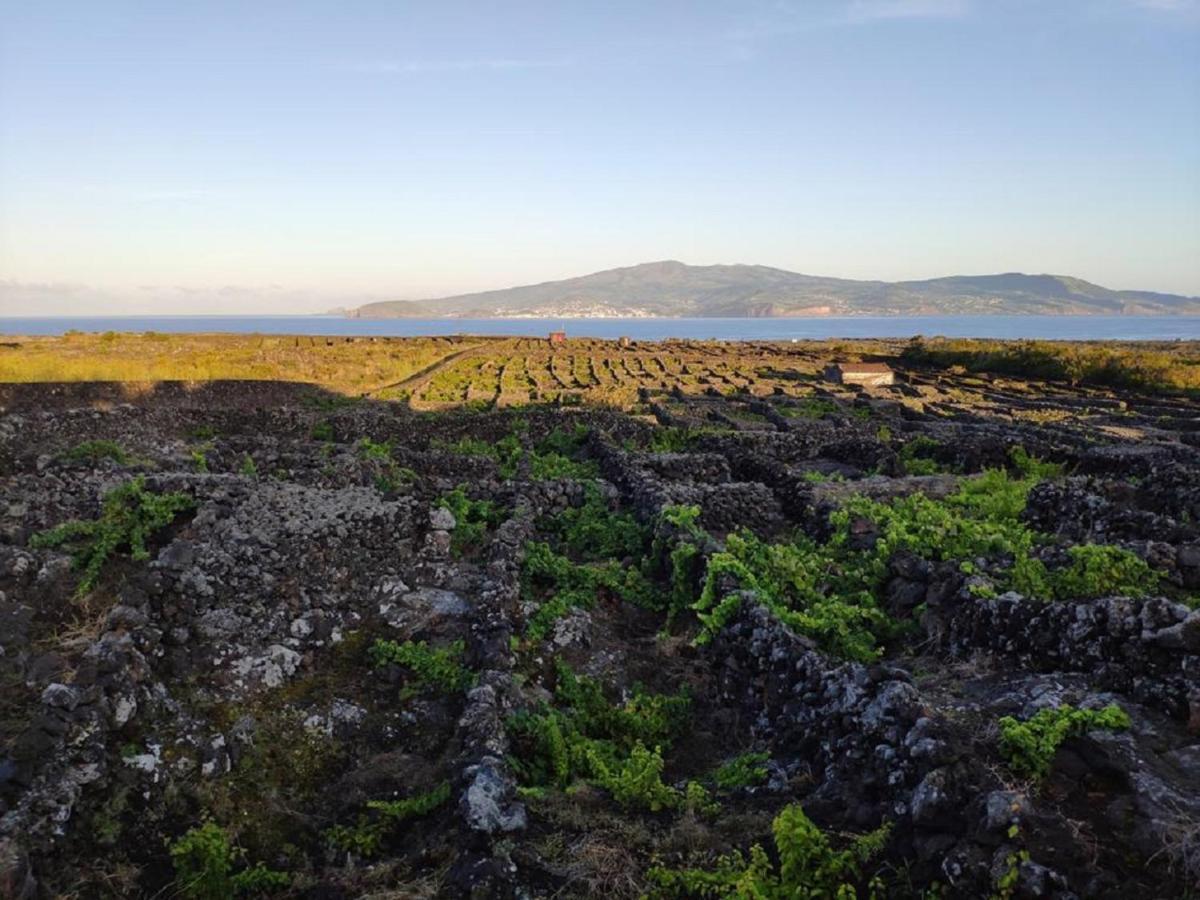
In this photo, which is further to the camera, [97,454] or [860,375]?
[860,375]

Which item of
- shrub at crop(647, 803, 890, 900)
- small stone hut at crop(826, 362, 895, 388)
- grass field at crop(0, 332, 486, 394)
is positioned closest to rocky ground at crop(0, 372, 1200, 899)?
shrub at crop(647, 803, 890, 900)

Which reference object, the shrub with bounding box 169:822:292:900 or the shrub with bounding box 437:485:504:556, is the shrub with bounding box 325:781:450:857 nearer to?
the shrub with bounding box 169:822:292:900

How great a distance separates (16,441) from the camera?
17.1m

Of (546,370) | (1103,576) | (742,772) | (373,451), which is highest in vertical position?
(546,370)

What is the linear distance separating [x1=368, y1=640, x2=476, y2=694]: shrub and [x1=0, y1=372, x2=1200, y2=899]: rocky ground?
4 centimetres

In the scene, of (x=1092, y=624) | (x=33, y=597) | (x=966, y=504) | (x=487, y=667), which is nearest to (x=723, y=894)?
(x=487, y=667)

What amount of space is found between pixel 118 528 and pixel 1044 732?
11603mm

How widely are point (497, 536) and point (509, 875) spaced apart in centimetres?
745

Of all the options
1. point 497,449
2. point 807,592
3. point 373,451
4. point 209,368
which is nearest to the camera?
point 807,592

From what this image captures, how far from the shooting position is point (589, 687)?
8.48m

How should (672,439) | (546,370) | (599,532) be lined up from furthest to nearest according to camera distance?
(546,370) → (672,439) → (599,532)

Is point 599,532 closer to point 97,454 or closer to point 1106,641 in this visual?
point 1106,641

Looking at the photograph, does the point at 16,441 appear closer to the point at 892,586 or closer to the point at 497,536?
the point at 497,536

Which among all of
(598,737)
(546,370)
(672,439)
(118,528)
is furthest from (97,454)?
(546,370)
